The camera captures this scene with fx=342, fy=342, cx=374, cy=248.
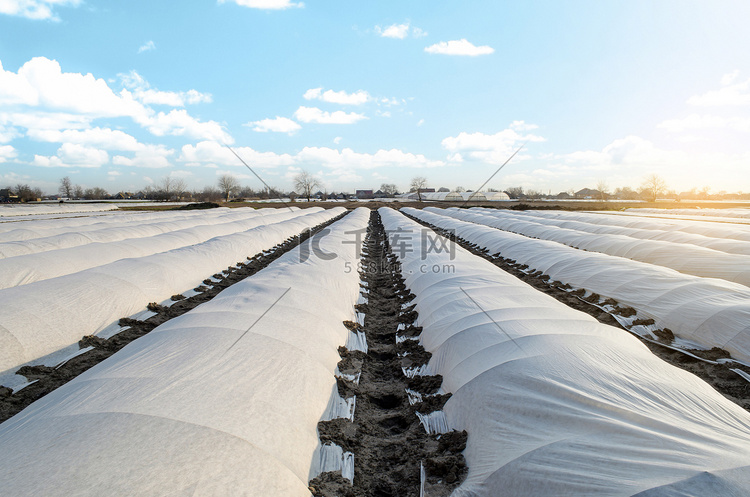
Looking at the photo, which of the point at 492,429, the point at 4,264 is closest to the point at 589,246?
the point at 492,429

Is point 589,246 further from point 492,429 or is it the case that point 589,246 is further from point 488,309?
point 492,429

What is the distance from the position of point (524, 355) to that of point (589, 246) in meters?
12.6

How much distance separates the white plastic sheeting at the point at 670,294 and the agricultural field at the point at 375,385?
0.04 m

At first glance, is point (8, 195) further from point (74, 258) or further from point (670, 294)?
point (670, 294)

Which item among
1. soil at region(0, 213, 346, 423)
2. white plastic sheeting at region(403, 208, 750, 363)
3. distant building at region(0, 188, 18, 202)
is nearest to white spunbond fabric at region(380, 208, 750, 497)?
white plastic sheeting at region(403, 208, 750, 363)

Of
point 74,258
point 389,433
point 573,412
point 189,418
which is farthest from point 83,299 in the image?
point 573,412

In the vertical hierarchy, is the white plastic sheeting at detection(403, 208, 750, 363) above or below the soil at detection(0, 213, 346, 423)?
above

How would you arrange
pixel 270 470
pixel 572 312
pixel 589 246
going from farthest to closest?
pixel 589 246 → pixel 572 312 → pixel 270 470

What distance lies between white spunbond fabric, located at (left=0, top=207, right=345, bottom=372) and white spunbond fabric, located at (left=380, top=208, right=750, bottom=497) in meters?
6.69

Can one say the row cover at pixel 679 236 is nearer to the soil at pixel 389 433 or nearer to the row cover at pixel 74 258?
the soil at pixel 389 433

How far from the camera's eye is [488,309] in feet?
18.7

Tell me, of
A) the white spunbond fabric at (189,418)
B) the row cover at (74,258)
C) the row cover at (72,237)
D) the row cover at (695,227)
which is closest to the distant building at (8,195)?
the row cover at (72,237)

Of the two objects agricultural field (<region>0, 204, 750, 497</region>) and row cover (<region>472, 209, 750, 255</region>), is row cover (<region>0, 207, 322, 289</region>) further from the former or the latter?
row cover (<region>472, 209, 750, 255</region>)

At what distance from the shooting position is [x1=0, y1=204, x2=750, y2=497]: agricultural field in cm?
254
